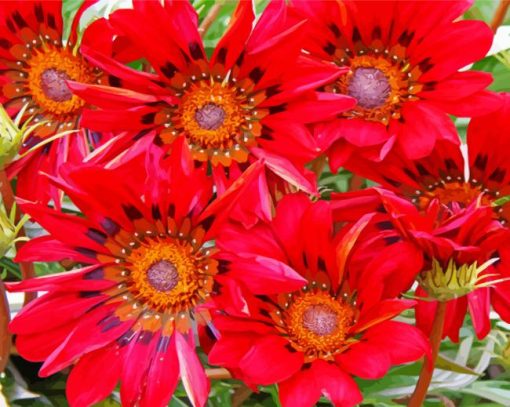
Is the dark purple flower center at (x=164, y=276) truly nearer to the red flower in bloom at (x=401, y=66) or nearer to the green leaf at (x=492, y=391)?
the red flower in bloom at (x=401, y=66)

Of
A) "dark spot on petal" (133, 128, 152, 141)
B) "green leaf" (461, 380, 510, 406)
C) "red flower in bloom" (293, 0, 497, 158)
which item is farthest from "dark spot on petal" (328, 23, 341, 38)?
"green leaf" (461, 380, 510, 406)

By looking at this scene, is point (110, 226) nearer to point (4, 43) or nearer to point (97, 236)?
point (97, 236)

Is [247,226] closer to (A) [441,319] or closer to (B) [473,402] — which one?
(A) [441,319]

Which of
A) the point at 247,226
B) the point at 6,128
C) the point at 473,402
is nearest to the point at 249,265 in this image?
the point at 247,226

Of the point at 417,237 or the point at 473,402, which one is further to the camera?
the point at 473,402

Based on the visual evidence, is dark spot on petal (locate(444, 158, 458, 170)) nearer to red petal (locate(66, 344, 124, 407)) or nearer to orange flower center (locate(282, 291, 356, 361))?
orange flower center (locate(282, 291, 356, 361))

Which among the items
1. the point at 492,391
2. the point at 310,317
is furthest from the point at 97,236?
the point at 492,391
